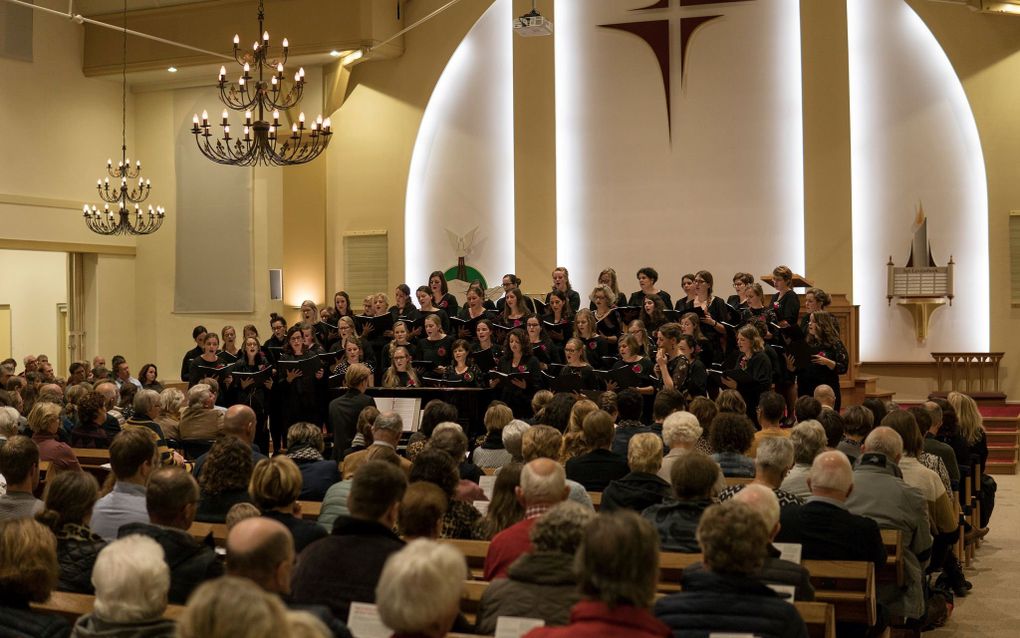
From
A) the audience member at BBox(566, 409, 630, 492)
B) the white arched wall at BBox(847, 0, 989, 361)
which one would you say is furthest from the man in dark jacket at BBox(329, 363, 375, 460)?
the white arched wall at BBox(847, 0, 989, 361)

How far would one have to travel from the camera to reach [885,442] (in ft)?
16.0

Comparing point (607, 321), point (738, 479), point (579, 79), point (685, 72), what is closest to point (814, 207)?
point (685, 72)

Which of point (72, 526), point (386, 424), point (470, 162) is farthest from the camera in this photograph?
point (470, 162)

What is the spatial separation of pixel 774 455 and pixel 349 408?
4009mm

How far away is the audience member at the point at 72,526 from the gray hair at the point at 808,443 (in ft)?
9.18

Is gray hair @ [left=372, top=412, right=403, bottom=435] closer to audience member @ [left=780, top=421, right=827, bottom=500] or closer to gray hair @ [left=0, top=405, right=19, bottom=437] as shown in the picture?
audience member @ [left=780, top=421, right=827, bottom=500]

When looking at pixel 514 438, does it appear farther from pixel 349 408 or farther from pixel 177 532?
pixel 349 408

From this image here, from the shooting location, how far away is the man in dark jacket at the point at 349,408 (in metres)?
7.68

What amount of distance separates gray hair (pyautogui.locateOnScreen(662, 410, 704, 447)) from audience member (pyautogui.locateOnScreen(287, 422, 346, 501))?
5.05 ft

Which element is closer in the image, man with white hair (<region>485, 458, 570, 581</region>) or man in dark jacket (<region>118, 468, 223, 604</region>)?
man in dark jacket (<region>118, 468, 223, 604</region>)

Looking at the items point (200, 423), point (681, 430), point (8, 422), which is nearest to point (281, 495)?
point (681, 430)

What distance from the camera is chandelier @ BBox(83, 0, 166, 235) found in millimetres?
12633

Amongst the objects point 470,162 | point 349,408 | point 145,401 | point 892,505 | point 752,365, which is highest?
point 470,162

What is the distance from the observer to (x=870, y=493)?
4.72m
